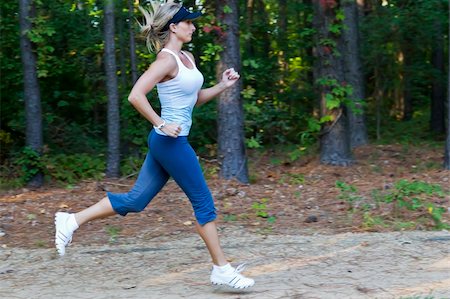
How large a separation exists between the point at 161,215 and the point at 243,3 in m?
7.35

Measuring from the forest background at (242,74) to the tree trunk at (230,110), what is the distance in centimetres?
4

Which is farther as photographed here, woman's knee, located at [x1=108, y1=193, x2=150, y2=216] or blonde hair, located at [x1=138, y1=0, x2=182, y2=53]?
woman's knee, located at [x1=108, y1=193, x2=150, y2=216]

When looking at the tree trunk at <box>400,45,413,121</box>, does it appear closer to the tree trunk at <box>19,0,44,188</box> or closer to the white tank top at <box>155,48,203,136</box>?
the tree trunk at <box>19,0,44,188</box>

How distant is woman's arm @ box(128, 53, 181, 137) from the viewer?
15.3 feet

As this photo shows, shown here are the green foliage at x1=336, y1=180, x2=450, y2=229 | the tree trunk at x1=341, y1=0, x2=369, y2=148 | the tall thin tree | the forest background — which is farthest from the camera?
the tall thin tree

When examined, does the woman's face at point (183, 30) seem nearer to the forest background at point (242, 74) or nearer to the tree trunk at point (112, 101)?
the forest background at point (242, 74)

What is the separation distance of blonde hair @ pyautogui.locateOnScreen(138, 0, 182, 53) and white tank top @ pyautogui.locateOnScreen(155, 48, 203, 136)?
161mm

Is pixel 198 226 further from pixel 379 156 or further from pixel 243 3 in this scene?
pixel 243 3

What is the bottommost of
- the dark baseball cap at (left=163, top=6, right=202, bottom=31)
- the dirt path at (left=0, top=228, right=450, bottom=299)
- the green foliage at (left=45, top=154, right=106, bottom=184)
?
the dirt path at (left=0, top=228, right=450, bottom=299)

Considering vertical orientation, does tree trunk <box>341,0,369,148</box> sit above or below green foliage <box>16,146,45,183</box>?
above

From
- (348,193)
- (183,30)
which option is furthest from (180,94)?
(348,193)

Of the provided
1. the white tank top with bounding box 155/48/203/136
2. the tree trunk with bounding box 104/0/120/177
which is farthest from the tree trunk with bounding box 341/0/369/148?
the white tank top with bounding box 155/48/203/136

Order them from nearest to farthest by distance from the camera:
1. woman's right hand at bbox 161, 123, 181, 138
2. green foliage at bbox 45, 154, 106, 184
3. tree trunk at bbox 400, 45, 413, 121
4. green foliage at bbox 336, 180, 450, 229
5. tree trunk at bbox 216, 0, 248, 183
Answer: woman's right hand at bbox 161, 123, 181, 138 → green foliage at bbox 336, 180, 450, 229 → tree trunk at bbox 216, 0, 248, 183 → green foliage at bbox 45, 154, 106, 184 → tree trunk at bbox 400, 45, 413, 121

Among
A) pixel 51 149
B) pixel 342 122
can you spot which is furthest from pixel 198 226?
pixel 51 149
